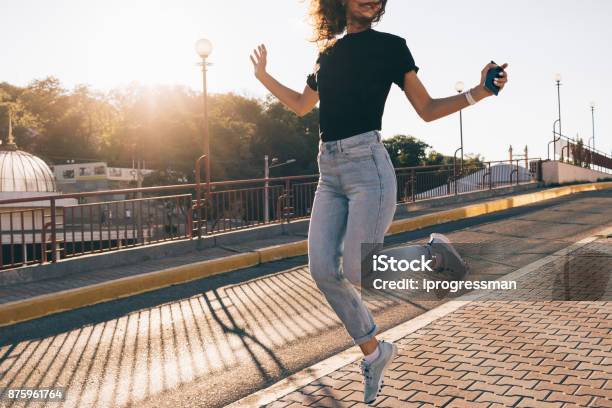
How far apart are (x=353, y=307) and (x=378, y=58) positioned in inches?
46.8

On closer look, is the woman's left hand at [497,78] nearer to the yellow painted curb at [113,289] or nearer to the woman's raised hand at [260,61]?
the woman's raised hand at [260,61]

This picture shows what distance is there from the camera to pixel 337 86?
299cm

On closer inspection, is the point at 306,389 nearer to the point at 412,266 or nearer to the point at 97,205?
the point at 412,266

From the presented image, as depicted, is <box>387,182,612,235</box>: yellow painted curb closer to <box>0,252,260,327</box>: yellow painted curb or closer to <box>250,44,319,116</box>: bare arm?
<box>0,252,260,327</box>: yellow painted curb

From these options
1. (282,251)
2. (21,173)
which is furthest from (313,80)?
(21,173)

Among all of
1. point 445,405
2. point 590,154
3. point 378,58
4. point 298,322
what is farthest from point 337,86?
point 590,154

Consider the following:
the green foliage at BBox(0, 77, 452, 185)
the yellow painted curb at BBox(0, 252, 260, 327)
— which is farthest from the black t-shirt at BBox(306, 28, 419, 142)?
the green foliage at BBox(0, 77, 452, 185)

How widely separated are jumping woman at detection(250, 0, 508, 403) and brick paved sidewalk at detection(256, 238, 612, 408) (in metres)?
0.74

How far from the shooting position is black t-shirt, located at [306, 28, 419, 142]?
2961 mm

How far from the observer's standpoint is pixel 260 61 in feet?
11.9

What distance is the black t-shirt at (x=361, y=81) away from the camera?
296cm

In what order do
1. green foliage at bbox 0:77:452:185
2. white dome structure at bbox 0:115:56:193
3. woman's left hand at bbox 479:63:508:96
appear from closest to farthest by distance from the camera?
woman's left hand at bbox 479:63:508:96
white dome structure at bbox 0:115:56:193
green foliage at bbox 0:77:452:185

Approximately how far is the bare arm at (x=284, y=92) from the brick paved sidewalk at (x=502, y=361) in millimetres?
1682

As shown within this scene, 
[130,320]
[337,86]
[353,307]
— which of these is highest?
[337,86]
